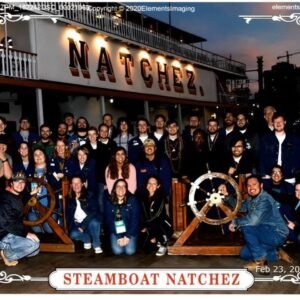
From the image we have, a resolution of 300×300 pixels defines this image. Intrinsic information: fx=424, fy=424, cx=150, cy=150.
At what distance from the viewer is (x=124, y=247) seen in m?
4.52

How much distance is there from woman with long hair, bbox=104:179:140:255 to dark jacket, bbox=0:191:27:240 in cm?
89

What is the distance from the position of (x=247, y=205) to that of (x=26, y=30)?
6278 millimetres

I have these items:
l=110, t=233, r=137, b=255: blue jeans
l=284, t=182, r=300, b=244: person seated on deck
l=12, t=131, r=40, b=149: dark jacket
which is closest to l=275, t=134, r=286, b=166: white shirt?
l=284, t=182, r=300, b=244: person seated on deck

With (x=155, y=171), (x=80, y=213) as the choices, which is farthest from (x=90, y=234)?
(x=155, y=171)

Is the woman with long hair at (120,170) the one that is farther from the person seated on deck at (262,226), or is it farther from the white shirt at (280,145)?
the white shirt at (280,145)

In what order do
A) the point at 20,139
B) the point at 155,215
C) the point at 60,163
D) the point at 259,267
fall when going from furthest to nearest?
the point at 20,139, the point at 60,163, the point at 155,215, the point at 259,267

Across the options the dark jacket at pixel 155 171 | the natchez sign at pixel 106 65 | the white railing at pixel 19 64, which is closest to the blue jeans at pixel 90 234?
the dark jacket at pixel 155 171

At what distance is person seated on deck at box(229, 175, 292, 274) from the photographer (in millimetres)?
4055

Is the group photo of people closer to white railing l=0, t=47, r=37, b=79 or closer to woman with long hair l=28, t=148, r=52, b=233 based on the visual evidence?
woman with long hair l=28, t=148, r=52, b=233

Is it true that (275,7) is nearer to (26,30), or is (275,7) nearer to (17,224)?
(17,224)

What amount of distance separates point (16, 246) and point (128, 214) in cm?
118

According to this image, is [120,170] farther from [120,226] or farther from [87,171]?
[120,226]

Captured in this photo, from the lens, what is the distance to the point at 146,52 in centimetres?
890
